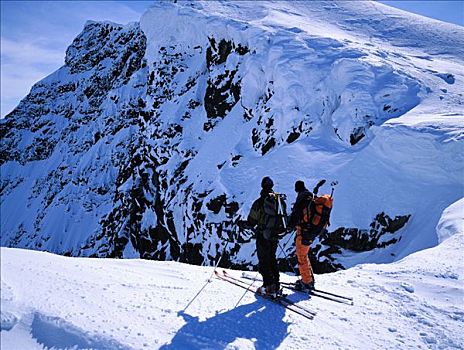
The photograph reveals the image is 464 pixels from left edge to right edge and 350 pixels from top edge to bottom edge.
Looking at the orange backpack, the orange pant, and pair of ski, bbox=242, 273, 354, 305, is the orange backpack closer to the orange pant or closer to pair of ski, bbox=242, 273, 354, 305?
the orange pant

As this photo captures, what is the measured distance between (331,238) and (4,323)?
1166cm

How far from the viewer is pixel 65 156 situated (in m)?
64.5

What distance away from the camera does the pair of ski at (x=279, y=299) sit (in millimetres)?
5761

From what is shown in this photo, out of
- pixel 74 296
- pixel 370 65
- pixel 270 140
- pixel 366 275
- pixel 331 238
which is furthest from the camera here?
pixel 270 140

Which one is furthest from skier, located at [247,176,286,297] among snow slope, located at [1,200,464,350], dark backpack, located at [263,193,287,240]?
snow slope, located at [1,200,464,350]

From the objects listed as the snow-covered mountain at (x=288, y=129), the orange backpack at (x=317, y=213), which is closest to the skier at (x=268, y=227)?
the orange backpack at (x=317, y=213)

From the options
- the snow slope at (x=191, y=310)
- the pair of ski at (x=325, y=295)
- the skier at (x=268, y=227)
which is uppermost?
the skier at (x=268, y=227)

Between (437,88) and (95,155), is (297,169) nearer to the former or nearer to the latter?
(437,88)

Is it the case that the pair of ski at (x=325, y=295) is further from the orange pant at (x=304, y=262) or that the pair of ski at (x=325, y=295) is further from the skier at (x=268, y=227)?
the skier at (x=268, y=227)

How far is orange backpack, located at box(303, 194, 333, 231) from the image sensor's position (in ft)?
21.3

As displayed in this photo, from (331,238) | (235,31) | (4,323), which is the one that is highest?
(235,31)

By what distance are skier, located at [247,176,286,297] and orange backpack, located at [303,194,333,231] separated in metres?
0.54

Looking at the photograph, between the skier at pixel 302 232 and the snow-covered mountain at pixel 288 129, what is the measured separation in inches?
206

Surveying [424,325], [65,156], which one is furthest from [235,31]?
[65,156]
